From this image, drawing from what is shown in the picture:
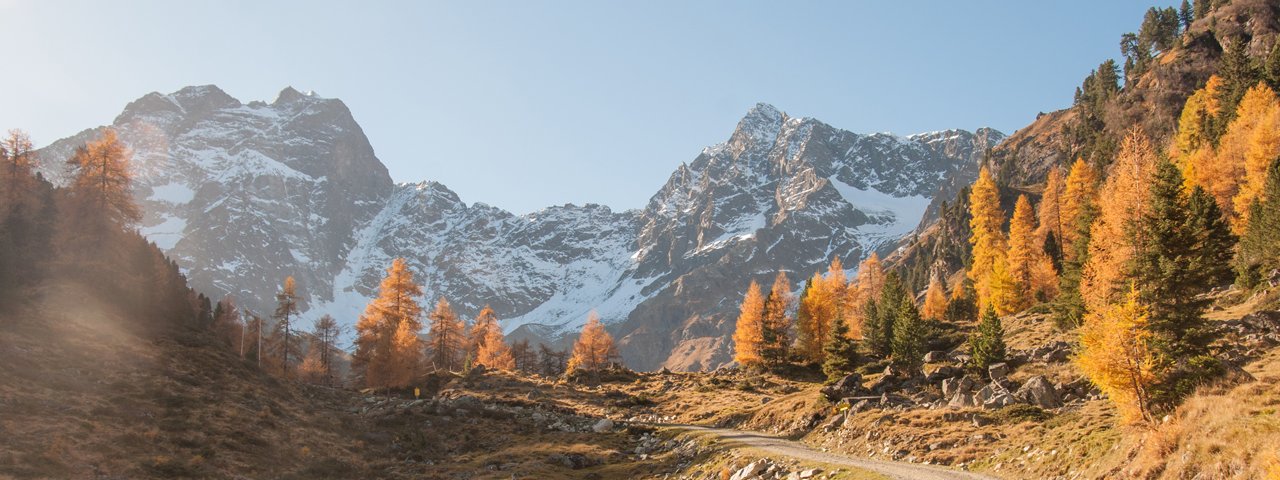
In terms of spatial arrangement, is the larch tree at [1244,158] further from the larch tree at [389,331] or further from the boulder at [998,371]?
the larch tree at [389,331]

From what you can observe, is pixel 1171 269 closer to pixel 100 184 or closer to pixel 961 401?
pixel 961 401

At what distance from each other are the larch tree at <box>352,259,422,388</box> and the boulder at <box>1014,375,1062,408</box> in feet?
155

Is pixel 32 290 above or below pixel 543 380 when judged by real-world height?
above

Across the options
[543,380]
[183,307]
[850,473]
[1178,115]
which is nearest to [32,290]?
[183,307]

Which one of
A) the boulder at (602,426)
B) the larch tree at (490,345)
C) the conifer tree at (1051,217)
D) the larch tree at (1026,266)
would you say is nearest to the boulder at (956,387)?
the boulder at (602,426)

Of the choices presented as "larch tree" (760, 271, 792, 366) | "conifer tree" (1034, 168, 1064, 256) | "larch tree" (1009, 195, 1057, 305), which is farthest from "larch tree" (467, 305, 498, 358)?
"conifer tree" (1034, 168, 1064, 256)

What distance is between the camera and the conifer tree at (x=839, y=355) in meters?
53.0

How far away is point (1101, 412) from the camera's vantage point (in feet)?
74.1

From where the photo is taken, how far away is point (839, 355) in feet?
176

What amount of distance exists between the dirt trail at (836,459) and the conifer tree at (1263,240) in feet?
87.7

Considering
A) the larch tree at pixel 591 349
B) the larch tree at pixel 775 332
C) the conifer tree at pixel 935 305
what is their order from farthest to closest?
the conifer tree at pixel 935 305 → the larch tree at pixel 591 349 → the larch tree at pixel 775 332

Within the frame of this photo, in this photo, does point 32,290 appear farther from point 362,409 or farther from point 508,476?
point 508,476

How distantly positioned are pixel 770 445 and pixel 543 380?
4404cm

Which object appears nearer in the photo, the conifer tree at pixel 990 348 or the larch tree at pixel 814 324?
the conifer tree at pixel 990 348
